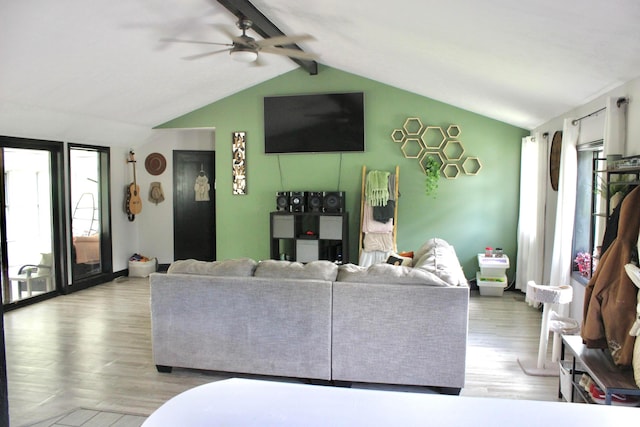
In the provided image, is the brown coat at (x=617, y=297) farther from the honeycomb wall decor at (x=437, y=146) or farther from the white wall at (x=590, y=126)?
the honeycomb wall decor at (x=437, y=146)

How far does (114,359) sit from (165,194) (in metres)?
4.13

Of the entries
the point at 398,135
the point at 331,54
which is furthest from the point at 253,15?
the point at 398,135

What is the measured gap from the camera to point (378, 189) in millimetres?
6410

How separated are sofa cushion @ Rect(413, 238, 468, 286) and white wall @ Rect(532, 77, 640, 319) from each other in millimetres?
1292

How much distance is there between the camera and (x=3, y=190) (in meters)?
5.24

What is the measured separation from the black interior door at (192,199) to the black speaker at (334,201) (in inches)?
Answer: 89.4

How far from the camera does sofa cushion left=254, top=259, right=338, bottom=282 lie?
3.37 metres

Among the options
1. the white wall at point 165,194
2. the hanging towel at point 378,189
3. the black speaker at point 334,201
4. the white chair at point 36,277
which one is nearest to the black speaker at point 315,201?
the black speaker at point 334,201

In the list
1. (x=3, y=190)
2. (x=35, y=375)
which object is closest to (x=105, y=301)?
(x=3, y=190)

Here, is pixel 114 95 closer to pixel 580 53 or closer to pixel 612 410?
pixel 580 53

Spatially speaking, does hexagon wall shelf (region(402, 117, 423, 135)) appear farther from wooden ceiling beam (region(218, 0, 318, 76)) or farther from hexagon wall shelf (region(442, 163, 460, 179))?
wooden ceiling beam (region(218, 0, 318, 76))

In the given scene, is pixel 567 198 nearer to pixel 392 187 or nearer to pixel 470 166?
pixel 470 166

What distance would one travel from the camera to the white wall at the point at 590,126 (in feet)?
10.3

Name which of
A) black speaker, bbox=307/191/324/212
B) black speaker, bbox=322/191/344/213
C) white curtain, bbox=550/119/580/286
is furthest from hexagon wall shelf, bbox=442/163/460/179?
white curtain, bbox=550/119/580/286
